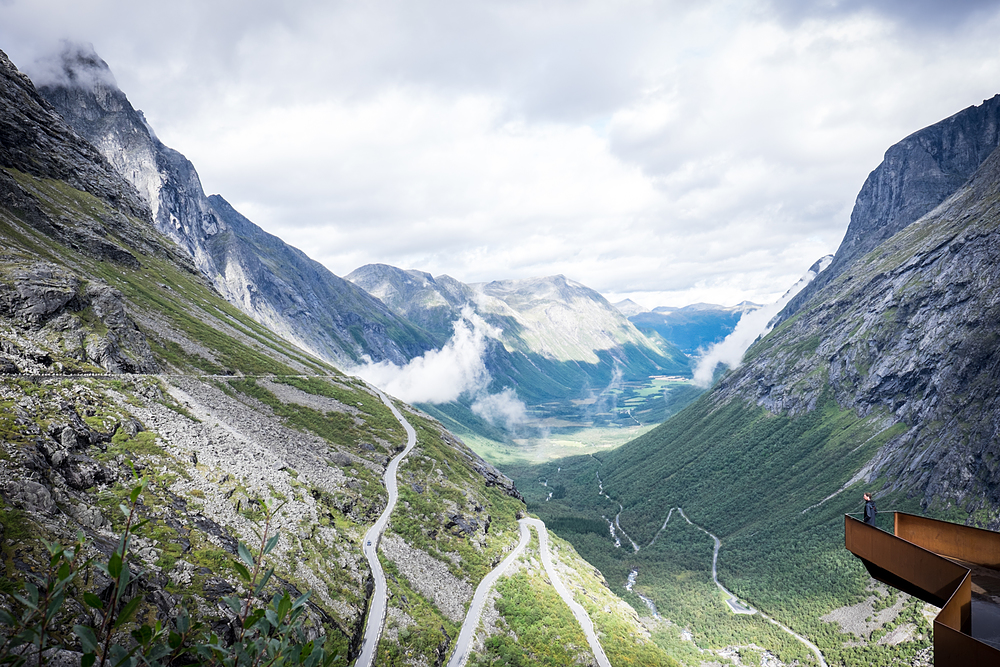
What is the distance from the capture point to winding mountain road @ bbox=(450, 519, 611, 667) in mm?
56156

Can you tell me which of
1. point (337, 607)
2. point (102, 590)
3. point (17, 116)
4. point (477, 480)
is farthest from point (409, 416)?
point (17, 116)

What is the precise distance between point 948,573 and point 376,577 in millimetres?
58825

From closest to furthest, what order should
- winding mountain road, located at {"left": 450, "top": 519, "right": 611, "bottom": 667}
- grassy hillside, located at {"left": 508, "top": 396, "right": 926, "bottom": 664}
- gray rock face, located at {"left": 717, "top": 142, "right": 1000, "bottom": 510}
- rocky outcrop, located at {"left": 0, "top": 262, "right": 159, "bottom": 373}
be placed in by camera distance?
winding mountain road, located at {"left": 450, "top": 519, "right": 611, "bottom": 667}
rocky outcrop, located at {"left": 0, "top": 262, "right": 159, "bottom": 373}
grassy hillside, located at {"left": 508, "top": 396, "right": 926, "bottom": 664}
gray rock face, located at {"left": 717, "top": 142, "right": 1000, "bottom": 510}

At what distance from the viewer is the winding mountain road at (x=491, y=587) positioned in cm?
5616

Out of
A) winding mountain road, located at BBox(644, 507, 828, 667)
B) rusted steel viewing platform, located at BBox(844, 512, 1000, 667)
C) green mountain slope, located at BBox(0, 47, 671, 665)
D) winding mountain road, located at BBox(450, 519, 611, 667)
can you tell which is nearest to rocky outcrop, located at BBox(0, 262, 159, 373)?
green mountain slope, located at BBox(0, 47, 671, 665)

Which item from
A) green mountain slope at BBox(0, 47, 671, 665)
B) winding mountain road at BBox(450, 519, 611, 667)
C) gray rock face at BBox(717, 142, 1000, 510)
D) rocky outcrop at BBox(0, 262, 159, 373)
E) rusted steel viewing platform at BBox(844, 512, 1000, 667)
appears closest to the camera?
rusted steel viewing platform at BBox(844, 512, 1000, 667)

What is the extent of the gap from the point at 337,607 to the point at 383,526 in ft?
64.7

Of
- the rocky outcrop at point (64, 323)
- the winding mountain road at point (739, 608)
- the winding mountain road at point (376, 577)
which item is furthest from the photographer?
the winding mountain road at point (739, 608)

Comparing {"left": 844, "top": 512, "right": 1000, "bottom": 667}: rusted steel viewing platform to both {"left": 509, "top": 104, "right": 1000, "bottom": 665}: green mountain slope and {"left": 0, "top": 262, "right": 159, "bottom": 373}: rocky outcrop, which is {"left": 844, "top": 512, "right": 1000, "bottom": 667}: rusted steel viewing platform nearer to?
{"left": 0, "top": 262, "right": 159, "bottom": 373}: rocky outcrop

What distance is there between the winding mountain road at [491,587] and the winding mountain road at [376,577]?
9977 mm

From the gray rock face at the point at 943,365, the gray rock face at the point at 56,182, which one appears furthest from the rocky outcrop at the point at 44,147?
the gray rock face at the point at 943,365

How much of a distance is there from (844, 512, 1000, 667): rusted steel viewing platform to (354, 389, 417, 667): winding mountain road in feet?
155

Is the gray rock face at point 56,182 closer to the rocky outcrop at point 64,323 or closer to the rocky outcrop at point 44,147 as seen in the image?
the rocky outcrop at point 44,147

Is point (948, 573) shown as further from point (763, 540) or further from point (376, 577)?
point (763, 540)
